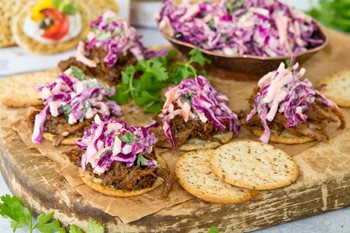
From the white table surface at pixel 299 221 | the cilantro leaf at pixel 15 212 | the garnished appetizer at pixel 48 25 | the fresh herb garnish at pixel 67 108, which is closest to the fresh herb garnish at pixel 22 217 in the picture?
the cilantro leaf at pixel 15 212

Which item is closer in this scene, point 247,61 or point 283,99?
point 283,99

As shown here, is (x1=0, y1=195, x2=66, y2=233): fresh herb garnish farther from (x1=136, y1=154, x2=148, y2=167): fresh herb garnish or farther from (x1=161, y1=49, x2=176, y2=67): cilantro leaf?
(x1=161, y1=49, x2=176, y2=67): cilantro leaf

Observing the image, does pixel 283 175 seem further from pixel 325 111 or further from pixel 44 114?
pixel 44 114

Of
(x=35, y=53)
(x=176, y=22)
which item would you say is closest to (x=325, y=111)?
(x=176, y=22)

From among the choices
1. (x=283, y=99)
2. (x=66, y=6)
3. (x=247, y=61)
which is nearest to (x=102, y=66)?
(x=247, y=61)

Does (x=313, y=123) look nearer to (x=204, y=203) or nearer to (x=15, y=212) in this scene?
(x=204, y=203)

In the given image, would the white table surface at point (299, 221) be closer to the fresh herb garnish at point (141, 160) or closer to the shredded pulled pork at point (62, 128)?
the shredded pulled pork at point (62, 128)
